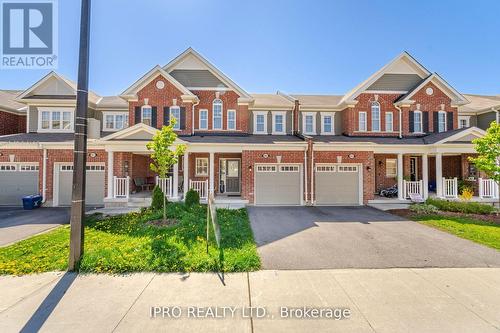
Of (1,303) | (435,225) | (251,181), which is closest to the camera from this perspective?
(1,303)

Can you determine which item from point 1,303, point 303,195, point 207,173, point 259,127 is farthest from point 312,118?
point 1,303

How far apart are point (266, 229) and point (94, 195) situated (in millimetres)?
11141

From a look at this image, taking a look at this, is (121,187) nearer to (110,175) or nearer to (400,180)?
(110,175)

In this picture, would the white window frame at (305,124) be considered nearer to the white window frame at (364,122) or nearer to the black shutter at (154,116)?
the white window frame at (364,122)

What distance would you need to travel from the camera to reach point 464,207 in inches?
454

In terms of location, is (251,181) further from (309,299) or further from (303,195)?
(309,299)

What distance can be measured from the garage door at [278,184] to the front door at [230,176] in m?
3.20

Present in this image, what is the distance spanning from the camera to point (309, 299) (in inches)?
165

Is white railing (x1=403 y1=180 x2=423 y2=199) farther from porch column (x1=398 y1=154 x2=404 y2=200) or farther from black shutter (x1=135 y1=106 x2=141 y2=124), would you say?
black shutter (x1=135 y1=106 x2=141 y2=124)

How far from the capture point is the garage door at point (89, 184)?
539 inches

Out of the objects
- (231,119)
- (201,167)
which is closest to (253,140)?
(231,119)

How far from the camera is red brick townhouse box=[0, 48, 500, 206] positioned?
13602mm

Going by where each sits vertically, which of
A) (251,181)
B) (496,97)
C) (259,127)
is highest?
(496,97)

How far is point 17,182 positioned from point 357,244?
18206mm
